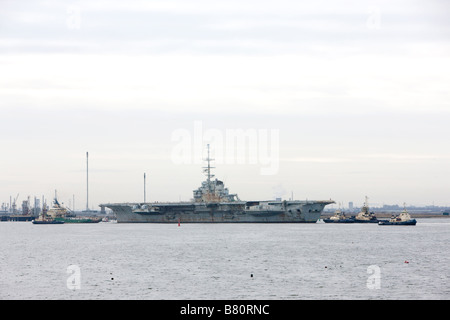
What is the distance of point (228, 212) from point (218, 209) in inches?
83.4

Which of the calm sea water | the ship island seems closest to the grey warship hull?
the ship island

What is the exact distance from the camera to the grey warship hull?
115375 millimetres

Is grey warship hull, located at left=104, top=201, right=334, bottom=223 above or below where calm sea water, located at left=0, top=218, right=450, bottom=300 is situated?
above

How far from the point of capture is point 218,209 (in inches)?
4761

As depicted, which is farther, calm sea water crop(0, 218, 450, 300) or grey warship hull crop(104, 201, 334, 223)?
grey warship hull crop(104, 201, 334, 223)

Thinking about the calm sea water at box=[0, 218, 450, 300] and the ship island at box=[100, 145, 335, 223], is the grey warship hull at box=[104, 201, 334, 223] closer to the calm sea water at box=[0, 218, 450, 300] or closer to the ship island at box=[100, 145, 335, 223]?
the ship island at box=[100, 145, 335, 223]

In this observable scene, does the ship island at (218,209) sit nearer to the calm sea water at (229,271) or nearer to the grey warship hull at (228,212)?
the grey warship hull at (228,212)

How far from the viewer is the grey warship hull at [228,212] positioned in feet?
379

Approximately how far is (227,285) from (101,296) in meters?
7.65

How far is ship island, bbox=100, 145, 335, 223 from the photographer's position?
379 ft

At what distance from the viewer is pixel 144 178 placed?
567ft

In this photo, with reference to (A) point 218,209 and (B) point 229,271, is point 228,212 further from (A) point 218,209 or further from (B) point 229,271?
(B) point 229,271

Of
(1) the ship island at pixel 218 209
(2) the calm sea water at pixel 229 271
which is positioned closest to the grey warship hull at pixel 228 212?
(1) the ship island at pixel 218 209

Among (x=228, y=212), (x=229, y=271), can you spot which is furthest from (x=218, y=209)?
(x=229, y=271)
